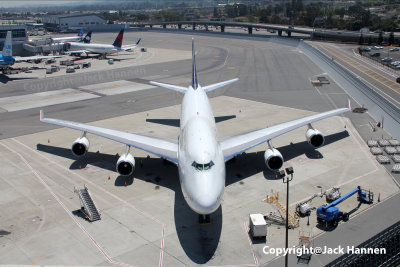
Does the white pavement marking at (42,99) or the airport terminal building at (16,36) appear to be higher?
the airport terminal building at (16,36)

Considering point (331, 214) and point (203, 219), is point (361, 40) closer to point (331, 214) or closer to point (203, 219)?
point (331, 214)

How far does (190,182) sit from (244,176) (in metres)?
11.2

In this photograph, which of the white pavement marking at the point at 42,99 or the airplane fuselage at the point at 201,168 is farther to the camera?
the white pavement marking at the point at 42,99

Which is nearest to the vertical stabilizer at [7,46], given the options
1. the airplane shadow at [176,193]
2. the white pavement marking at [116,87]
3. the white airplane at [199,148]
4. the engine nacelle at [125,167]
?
the white pavement marking at [116,87]

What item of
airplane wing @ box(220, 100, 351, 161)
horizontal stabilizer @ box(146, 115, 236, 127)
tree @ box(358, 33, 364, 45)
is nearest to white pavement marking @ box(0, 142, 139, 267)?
airplane wing @ box(220, 100, 351, 161)

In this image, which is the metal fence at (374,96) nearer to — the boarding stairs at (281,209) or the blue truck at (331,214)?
the blue truck at (331,214)

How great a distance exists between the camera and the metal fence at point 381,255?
68.1 feet

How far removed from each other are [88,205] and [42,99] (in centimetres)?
4410

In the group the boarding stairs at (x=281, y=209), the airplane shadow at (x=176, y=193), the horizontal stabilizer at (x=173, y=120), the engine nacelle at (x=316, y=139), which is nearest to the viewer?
the airplane shadow at (x=176, y=193)

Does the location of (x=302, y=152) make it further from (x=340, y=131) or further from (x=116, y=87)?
(x=116, y=87)

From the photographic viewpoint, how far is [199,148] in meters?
Answer: 27.3

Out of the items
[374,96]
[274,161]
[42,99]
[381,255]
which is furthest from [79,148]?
[374,96]

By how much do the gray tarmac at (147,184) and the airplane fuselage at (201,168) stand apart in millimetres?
3286

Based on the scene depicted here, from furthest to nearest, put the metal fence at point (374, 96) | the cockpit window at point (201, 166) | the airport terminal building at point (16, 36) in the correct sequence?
the airport terminal building at point (16, 36)
the metal fence at point (374, 96)
the cockpit window at point (201, 166)
